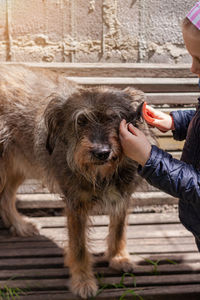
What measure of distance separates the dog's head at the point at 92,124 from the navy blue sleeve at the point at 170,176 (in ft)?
0.98

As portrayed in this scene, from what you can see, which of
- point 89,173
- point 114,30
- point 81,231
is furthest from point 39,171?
point 114,30

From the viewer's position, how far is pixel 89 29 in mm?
4305

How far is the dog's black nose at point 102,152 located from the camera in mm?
2414

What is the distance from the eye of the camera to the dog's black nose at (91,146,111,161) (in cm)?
241

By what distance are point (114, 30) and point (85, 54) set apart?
1.29ft

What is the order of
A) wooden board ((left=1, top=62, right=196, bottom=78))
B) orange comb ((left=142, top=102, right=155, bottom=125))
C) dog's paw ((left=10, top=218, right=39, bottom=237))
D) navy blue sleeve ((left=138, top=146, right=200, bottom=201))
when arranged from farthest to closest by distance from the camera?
1. wooden board ((left=1, top=62, right=196, bottom=78))
2. dog's paw ((left=10, top=218, right=39, bottom=237))
3. orange comb ((left=142, top=102, right=155, bottom=125))
4. navy blue sleeve ((left=138, top=146, right=200, bottom=201))

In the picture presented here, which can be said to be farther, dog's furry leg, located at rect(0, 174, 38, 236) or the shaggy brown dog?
dog's furry leg, located at rect(0, 174, 38, 236)

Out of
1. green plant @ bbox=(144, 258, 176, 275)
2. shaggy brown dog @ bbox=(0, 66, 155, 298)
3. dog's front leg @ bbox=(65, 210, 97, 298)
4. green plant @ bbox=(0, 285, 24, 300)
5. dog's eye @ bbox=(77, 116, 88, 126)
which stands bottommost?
green plant @ bbox=(144, 258, 176, 275)

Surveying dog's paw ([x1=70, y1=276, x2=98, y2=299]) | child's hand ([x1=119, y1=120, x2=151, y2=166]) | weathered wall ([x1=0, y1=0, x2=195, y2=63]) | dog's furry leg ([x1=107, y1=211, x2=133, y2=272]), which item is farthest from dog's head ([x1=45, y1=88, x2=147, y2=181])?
weathered wall ([x1=0, y1=0, x2=195, y2=63])

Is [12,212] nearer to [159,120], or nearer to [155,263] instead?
[155,263]

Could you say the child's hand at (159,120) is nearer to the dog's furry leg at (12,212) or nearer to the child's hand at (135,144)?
the child's hand at (135,144)

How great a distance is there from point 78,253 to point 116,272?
1.25 ft

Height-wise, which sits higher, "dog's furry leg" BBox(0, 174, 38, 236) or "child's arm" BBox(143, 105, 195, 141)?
"child's arm" BBox(143, 105, 195, 141)

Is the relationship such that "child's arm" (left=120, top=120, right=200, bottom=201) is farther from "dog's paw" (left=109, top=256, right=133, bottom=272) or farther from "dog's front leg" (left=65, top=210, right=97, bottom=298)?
"dog's paw" (left=109, top=256, right=133, bottom=272)
